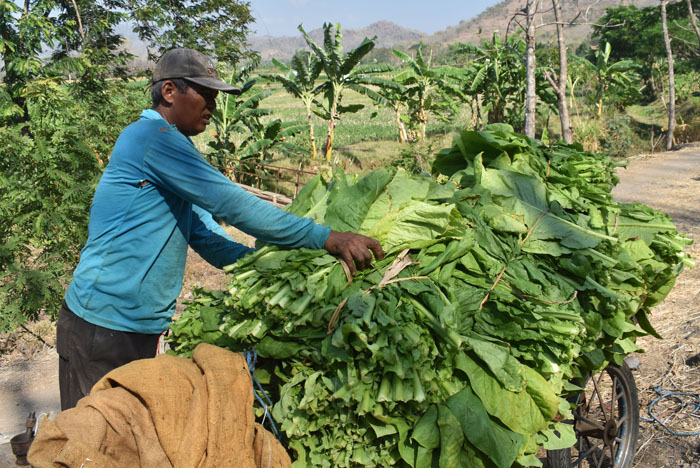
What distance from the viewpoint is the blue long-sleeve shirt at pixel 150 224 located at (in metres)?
1.83

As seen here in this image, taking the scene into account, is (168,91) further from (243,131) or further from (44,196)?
(243,131)

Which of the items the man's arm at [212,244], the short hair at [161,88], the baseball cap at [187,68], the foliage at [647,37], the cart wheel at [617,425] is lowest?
the cart wheel at [617,425]

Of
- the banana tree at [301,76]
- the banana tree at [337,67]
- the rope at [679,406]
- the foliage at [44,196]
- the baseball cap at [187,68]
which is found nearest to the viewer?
the baseball cap at [187,68]

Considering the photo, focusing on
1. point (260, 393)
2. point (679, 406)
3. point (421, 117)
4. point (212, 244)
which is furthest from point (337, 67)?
point (260, 393)

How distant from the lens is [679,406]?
375 cm

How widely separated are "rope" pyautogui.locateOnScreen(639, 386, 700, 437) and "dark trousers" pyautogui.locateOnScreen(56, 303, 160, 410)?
11.7ft

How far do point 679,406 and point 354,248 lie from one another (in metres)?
3.40

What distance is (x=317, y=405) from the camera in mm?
1576

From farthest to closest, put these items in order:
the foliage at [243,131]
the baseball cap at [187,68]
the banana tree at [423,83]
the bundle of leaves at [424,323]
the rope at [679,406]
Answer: the banana tree at [423,83] < the foliage at [243,131] < the rope at [679,406] < the baseball cap at [187,68] < the bundle of leaves at [424,323]

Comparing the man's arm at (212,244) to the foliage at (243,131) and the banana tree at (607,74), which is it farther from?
the banana tree at (607,74)

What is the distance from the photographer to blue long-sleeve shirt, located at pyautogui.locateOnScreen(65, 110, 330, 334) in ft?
6.01

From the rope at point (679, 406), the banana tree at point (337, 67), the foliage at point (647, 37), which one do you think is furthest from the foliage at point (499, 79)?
the rope at point (679, 406)

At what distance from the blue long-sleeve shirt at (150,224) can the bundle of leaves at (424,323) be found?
0.55 ft

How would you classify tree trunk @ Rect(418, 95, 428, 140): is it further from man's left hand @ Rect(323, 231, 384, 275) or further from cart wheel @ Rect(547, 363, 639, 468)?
man's left hand @ Rect(323, 231, 384, 275)
